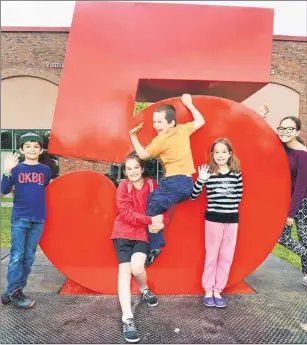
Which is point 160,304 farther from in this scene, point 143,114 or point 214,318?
point 143,114

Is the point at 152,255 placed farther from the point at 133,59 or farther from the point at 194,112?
the point at 133,59

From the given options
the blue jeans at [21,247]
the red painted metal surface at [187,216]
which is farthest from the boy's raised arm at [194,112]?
the blue jeans at [21,247]

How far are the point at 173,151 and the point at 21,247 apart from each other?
159cm

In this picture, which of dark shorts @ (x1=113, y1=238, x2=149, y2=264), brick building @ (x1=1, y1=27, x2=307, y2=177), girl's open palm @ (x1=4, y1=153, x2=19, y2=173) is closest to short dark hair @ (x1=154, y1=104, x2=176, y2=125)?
dark shorts @ (x1=113, y1=238, x2=149, y2=264)

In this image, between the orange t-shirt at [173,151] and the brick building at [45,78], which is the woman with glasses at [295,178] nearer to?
the orange t-shirt at [173,151]

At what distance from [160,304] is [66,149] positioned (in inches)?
66.7

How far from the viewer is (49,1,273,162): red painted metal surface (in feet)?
12.4

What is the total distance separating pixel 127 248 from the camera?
128 inches

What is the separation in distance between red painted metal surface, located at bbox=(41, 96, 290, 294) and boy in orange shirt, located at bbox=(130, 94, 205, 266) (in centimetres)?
31

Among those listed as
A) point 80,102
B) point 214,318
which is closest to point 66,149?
point 80,102

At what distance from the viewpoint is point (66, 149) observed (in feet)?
12.4

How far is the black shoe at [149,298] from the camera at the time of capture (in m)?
3.53

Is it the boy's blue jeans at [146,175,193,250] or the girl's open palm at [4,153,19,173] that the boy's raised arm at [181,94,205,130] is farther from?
the girl's open palm at [4,153,19,173]

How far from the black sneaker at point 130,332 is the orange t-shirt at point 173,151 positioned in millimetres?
1254
